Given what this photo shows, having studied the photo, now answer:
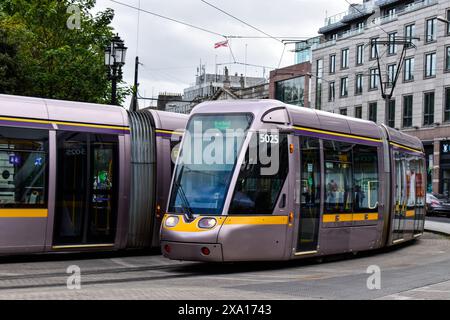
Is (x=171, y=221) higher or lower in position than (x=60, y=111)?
lower

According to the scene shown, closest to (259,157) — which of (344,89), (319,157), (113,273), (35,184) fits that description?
(319,157)

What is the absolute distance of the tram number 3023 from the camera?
13227 millimetres

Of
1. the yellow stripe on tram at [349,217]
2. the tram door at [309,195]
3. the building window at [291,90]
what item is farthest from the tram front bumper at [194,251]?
the building window at [291,90]

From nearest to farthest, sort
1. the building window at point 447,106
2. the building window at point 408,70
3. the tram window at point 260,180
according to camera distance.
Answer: the tram window at point 260,180 < the building window at point 447,106 < the building window at point 408,70

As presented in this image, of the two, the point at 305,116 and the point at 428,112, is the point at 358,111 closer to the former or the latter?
the point at 428,112

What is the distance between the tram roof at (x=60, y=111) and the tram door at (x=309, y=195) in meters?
4.07

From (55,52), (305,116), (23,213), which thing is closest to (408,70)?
(55,52)

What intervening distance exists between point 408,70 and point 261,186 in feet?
158

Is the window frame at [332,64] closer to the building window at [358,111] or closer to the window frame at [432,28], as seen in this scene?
the building window at [358,111]

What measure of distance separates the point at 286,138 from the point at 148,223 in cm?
398

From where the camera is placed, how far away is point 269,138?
43.9 feet

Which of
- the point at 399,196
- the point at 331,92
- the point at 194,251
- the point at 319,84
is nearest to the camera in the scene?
the point at 194,251

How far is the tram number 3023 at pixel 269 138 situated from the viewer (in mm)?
13227
